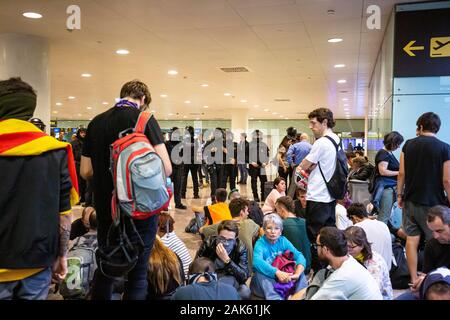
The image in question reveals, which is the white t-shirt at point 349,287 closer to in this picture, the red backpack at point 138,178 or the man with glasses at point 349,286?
the man with glasses at point 349,286

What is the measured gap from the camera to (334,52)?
31.0ft

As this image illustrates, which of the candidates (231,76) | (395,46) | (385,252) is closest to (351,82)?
(231,76)

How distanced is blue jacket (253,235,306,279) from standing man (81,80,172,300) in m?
1.60

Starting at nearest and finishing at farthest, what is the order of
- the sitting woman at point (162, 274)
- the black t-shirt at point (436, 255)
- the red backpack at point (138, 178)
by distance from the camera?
1. the red backpack at point (138, 178)
2. the sitting woman at point (162, 274)
3. the black t-shirt at point (436, 255)

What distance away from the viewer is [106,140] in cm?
258

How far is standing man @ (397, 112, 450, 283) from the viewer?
4.02 metres

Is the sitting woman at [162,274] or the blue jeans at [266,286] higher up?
the sitting woman at [162,274]

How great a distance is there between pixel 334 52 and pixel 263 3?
150 inches

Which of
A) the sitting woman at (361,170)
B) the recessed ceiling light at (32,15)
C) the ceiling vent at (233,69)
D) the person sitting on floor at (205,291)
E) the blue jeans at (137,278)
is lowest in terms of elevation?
the person sitting on floor at (205,291)

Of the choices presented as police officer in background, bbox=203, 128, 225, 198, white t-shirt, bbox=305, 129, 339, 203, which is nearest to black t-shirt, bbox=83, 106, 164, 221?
white t-shirt, bbox=305, 129, 339, 203

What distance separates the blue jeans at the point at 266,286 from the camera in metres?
3.82

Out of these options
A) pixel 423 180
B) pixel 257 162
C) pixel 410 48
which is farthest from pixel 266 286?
pixel 257 162

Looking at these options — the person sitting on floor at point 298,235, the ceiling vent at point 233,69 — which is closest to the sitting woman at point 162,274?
the person sitting on floor at point 298,235
